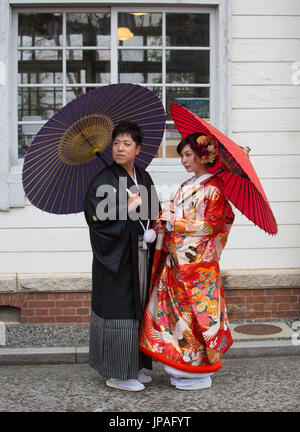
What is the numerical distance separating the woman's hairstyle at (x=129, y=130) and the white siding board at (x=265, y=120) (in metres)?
2.11

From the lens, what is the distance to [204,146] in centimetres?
473

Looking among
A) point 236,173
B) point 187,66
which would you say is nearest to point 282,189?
point 187,66

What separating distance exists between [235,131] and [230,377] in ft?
8.38

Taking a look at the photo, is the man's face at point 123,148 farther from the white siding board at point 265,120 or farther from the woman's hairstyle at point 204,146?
the white siding board at point 265,120

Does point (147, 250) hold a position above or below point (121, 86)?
below

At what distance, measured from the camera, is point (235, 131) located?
21.8 ft

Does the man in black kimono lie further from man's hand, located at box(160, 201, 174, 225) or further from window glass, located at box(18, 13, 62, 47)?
window glass, located at box(18, 13, 62, 47)

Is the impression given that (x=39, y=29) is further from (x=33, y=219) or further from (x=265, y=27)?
(x=265, y=27)

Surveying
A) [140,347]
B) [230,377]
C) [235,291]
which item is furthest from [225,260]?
[140,347]

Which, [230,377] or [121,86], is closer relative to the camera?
[121,86]

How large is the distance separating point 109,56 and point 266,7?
1.63 metres

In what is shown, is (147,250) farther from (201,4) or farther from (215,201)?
(201,4)

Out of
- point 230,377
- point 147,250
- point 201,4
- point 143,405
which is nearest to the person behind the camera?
point 143,405

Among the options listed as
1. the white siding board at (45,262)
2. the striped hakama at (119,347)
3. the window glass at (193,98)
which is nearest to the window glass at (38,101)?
the window glass at (193,98)
